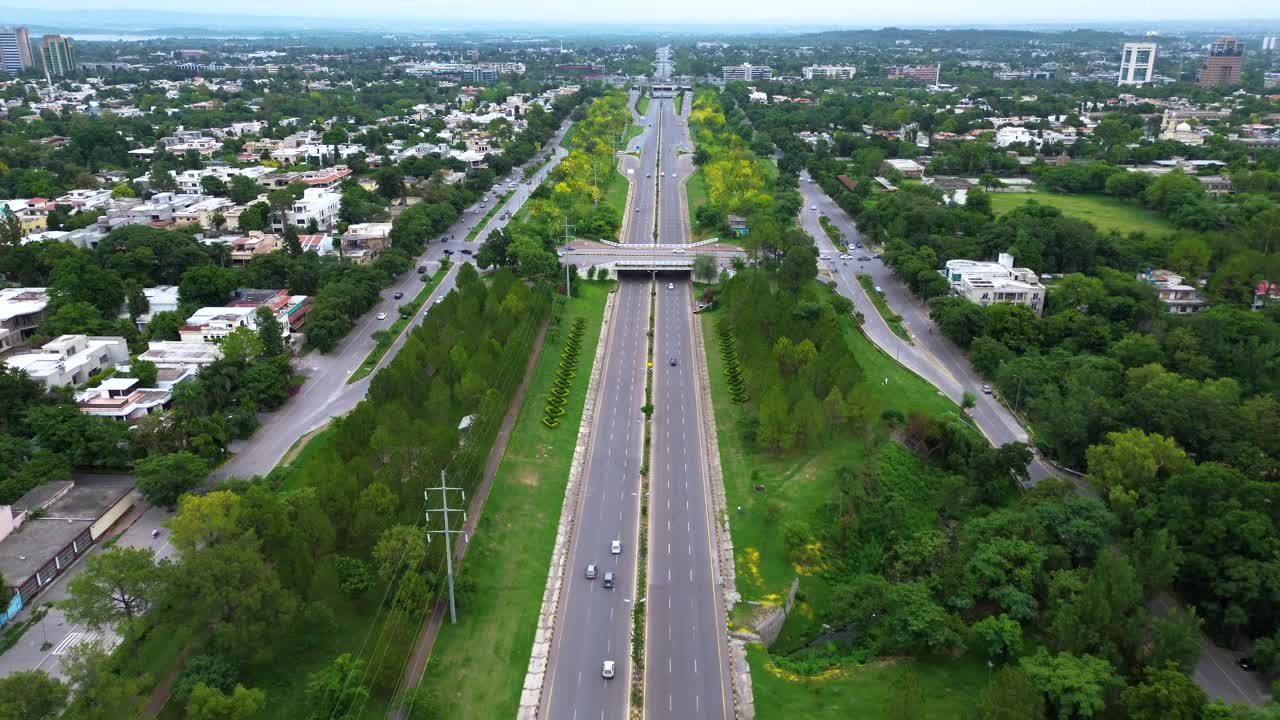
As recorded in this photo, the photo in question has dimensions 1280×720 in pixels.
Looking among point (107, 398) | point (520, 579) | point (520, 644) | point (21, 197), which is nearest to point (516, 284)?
point (107, 398)

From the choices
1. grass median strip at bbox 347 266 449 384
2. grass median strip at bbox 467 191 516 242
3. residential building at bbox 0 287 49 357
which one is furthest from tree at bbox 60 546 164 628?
grass median strip at bbox 467 191 516 242

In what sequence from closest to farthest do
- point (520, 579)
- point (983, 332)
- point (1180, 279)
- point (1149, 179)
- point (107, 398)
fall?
point (520, 579) → point (107, 398) → point (983, 332) → point (1180, 279) → point (1149, 179)

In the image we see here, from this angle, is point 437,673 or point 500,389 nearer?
point 437,673

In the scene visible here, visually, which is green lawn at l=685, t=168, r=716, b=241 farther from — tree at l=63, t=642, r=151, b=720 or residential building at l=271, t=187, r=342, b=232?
tree at l=63, t=642, r=151, b=720

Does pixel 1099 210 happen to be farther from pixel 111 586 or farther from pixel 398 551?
pixel 111 586

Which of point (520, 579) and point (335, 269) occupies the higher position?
point (335, 269)

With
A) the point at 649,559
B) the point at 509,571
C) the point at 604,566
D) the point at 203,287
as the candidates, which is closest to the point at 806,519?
the point at 649,559

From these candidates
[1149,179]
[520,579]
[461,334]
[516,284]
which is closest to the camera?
[520,579]

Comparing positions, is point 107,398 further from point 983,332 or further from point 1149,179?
point 1149,179
